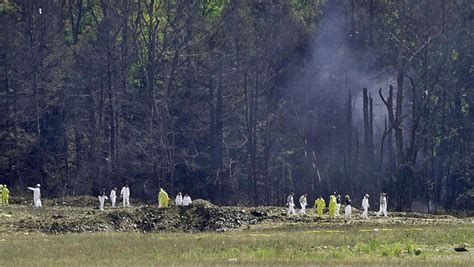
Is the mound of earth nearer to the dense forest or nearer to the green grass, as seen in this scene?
the green grass

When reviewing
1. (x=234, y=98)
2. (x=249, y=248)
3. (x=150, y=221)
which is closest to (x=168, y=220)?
(x=150, y=221)

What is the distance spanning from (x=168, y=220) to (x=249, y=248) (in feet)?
38.6

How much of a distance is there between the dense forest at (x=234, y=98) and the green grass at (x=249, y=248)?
31680 mm

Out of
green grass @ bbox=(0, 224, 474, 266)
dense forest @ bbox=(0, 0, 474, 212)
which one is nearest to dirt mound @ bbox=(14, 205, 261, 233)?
green grass @ bbox=(0, 224, 474, 266)

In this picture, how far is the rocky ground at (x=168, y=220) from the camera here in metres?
47.7

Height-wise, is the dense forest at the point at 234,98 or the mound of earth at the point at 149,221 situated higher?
the dense forest at the point at 234,98

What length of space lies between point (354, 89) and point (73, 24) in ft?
69.7

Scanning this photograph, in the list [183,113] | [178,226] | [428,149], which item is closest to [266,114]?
[183,113]

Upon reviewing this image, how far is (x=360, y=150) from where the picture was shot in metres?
85.4

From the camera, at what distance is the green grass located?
3416 centimetres

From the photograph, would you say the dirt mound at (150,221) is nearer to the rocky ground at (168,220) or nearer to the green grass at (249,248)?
the rocky ground at (168,220)

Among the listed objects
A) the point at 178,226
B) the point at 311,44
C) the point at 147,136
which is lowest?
the point at 178,226

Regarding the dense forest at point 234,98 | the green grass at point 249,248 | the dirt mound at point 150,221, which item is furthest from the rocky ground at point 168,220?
the dense forest at point 234,98

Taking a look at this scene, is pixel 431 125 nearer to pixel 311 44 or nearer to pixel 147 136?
pixel 311 44
